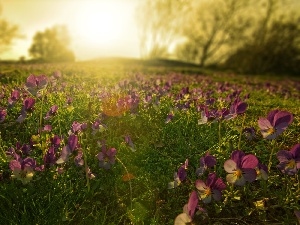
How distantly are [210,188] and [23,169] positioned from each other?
1.52 metres

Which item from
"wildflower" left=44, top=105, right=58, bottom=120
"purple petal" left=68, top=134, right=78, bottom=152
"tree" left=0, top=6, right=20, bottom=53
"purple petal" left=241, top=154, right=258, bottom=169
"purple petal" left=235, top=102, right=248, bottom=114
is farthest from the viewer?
"tree" left=0, top=6, right=20, bottom=53

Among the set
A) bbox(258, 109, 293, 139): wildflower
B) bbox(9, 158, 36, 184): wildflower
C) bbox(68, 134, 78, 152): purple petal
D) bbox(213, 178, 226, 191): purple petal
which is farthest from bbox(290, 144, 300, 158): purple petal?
bbox(9, 158, 36, 184): wildflower

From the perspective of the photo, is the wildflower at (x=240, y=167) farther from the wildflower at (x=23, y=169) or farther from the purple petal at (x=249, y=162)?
the wildflower at (x=23, y=169)

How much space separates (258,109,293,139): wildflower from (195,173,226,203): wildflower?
0.53 m

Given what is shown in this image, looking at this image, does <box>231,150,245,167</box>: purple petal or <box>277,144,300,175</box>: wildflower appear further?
<box>277,144,300,175</box>: wildflower

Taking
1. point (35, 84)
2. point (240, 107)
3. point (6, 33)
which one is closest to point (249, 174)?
point (240, 107)

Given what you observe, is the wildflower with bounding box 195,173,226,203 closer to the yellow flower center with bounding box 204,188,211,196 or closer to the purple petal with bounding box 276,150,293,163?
the yellow flower center with bounding box 204,188,211,196

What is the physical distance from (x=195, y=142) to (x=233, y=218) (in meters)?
1.37

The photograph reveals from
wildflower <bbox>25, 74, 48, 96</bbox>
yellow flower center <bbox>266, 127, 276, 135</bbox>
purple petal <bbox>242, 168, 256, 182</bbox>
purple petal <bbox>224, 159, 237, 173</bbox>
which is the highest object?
wildflower <bbox>25, 74, 48, 96</bbox>

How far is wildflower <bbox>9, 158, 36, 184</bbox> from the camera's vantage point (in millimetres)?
2584

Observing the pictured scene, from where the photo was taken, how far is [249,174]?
228 centimetres

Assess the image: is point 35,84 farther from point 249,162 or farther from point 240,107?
point 249,162

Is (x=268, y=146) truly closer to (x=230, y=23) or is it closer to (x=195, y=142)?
(x=195, y=142)

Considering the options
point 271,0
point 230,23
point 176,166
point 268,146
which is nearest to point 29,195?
point 176,166
